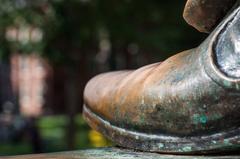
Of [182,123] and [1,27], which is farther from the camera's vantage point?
[1,27]

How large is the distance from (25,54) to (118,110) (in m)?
9.35

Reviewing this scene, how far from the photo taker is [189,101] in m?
2.19

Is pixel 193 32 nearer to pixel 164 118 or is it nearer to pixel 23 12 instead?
pixel 23 12

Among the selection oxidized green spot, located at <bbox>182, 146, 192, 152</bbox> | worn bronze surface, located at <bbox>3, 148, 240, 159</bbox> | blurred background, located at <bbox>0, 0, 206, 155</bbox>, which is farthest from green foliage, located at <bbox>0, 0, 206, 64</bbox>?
oxidized green spot, located at <bbox>182, 146, 192, 152</bbox>

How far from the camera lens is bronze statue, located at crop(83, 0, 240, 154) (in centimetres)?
214

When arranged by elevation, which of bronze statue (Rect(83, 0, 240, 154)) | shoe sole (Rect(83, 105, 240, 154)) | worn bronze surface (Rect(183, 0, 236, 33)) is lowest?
shoe sole (Rect(83, 105, 240, 154))

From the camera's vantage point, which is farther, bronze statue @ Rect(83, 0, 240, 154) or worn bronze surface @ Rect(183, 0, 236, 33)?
worn bronze surface @ Rect(183, 0, 236, 33)

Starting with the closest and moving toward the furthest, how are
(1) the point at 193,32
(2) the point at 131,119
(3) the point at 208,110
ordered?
(3) the point at 208,110, (2) the point at 131,119, (1) the point at 193,32

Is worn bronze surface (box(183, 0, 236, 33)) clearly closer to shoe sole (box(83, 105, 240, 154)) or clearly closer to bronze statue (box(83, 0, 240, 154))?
bronze statue (box(83, 0, 240, 154))

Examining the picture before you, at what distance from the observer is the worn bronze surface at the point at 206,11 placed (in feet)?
7.50

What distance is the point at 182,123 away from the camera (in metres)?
2.21

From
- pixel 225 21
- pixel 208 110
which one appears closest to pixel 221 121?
pixel 208 110

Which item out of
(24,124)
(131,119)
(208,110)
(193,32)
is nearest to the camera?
(208,110)

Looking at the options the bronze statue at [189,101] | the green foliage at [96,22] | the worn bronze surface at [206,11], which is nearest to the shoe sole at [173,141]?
the bronze statue at [189,101]
